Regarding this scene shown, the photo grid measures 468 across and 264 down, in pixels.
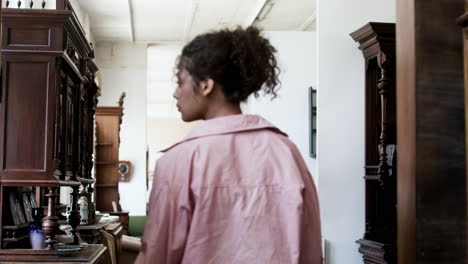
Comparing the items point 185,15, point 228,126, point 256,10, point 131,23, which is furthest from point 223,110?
point 131,23

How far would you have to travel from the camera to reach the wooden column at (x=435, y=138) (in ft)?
5.70

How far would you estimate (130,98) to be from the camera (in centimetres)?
1262

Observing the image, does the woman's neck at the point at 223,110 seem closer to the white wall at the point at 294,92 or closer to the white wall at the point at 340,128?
the white wall at the point at 340,128

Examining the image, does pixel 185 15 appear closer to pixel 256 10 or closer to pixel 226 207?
pixel 256 10

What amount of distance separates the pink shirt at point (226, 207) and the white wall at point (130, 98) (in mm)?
10876

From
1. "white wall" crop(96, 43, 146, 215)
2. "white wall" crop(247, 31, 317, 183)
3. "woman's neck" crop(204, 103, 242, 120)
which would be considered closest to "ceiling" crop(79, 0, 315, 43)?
"white wall" crop(96, 43, 146, 215)

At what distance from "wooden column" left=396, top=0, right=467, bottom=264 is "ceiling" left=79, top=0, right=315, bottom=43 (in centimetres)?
748

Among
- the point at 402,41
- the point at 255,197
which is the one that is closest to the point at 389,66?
the point at 402,41

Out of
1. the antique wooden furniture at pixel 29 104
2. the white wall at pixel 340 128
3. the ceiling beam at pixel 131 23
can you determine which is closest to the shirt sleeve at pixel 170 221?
the antique wooden furniture at pixel 29 104

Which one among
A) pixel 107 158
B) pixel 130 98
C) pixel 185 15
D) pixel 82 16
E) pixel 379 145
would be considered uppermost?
pixel 185 15

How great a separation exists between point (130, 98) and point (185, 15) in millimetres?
2498

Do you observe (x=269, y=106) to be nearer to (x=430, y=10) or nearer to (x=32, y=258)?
(x=32, y=258)

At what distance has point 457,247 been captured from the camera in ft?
5.71

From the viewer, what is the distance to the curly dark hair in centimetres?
166
